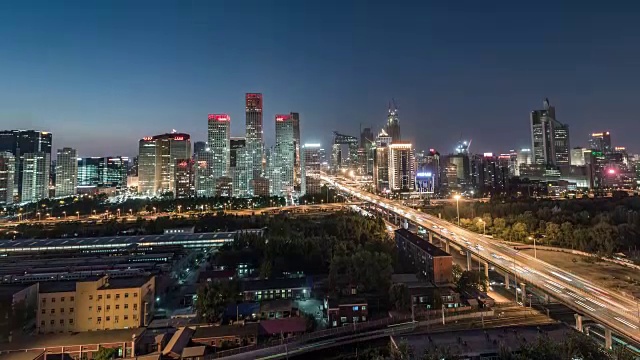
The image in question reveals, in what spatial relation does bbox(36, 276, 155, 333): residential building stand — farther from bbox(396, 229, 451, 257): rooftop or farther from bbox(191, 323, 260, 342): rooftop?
bbox(396, 229, 451, 257): rooftop

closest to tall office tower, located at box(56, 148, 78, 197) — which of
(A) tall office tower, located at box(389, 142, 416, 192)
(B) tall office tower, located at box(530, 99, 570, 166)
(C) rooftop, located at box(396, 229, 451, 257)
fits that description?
(A) tall office tower, located at box(389, 142, 416, 192)

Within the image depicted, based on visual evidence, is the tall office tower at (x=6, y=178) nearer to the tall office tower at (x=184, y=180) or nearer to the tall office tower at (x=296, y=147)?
the tall office tower at (x=184, y=180)

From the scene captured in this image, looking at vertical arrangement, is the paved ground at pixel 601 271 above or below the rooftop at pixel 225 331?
above

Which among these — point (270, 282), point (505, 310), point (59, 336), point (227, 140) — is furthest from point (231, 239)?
point (227, 140)

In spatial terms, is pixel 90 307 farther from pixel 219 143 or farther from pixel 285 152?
pixel 219 143

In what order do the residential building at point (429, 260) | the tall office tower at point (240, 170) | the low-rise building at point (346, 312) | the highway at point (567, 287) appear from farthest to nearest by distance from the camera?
the tall office tower at point (240, 170) → the residential building at point (429, 260) → the low-rise building at point (346, 312) → the highway at point (567, 287)

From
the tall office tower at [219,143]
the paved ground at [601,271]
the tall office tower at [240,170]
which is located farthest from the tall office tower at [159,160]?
the paved ground at [601,271]

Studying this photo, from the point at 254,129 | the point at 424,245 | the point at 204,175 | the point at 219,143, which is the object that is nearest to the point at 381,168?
the point at 254,129
